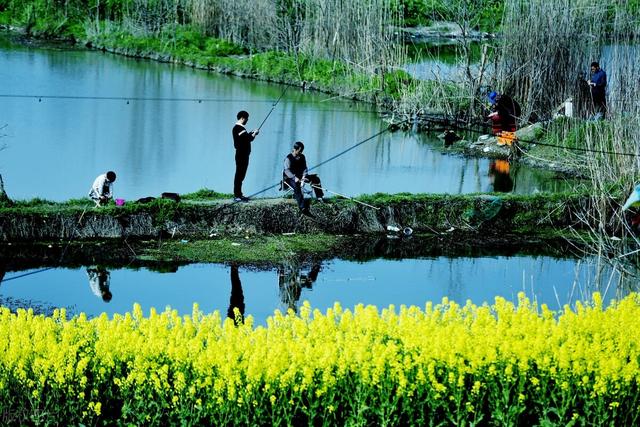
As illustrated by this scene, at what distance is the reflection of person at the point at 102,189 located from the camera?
1877cm

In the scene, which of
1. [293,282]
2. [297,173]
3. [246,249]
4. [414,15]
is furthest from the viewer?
[414,15]

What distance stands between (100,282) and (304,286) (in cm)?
282

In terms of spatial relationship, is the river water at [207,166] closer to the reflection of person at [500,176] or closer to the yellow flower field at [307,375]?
the reflection of person at [500,176]

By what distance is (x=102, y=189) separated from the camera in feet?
61.6

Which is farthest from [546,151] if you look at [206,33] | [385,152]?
[206,33]

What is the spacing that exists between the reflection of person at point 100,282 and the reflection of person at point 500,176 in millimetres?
9442

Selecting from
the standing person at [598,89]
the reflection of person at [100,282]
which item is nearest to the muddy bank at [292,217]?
the reflection of person at [100,282]

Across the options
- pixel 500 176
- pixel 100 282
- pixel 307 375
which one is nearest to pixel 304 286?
pixel 100 282

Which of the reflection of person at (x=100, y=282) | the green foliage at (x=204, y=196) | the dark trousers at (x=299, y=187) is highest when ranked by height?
the dark trousers at (x=299, y=187)

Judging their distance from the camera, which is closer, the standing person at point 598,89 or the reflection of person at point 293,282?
the reflection of person at point 293,282

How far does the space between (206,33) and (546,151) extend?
19.6m

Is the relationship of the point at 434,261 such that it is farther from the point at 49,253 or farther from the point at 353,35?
the point at 353,35

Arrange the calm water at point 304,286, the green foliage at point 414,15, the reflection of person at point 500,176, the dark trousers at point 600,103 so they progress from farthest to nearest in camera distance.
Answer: the green foliage at point 414,15
the dark trousers at point 600,103
the reflection of person at point 500,176
the calm water at point 304,286

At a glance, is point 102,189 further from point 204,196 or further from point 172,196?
point 204,196
